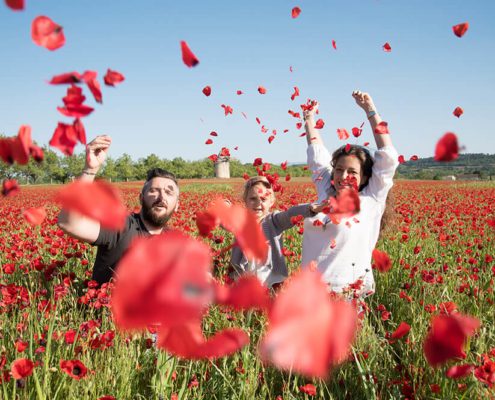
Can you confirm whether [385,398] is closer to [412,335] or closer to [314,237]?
[412,335]

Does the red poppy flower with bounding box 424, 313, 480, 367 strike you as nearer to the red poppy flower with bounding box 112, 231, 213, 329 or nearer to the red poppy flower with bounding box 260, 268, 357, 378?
the red poppy flower with bounding box 260, 268, 357, 378

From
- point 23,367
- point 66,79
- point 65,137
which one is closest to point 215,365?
point 23,367

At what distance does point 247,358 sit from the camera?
1.98 m

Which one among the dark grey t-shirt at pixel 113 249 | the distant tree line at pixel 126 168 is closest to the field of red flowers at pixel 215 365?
the dark grey t-shirt at pixel 113 249

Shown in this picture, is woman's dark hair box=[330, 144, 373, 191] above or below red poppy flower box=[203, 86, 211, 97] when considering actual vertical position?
below

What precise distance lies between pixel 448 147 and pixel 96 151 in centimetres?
138

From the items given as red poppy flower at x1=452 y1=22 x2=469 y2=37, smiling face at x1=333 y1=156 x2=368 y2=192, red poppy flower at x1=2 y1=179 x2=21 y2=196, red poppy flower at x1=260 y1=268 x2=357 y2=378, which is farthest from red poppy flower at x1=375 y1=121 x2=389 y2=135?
red poppy flower at x1=260 y1=268 x2=357 y2=378

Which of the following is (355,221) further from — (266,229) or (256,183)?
(256,183)

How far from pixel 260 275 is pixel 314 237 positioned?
0.56 m

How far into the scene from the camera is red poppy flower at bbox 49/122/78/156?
893mm

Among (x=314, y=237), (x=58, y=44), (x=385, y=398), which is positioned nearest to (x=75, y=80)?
(x=58, y=44)

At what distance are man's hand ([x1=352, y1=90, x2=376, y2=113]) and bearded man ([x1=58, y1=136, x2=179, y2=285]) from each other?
150 centimetres

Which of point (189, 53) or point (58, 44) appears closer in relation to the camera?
point (58, 44)

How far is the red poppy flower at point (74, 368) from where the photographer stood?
159 centimetres
